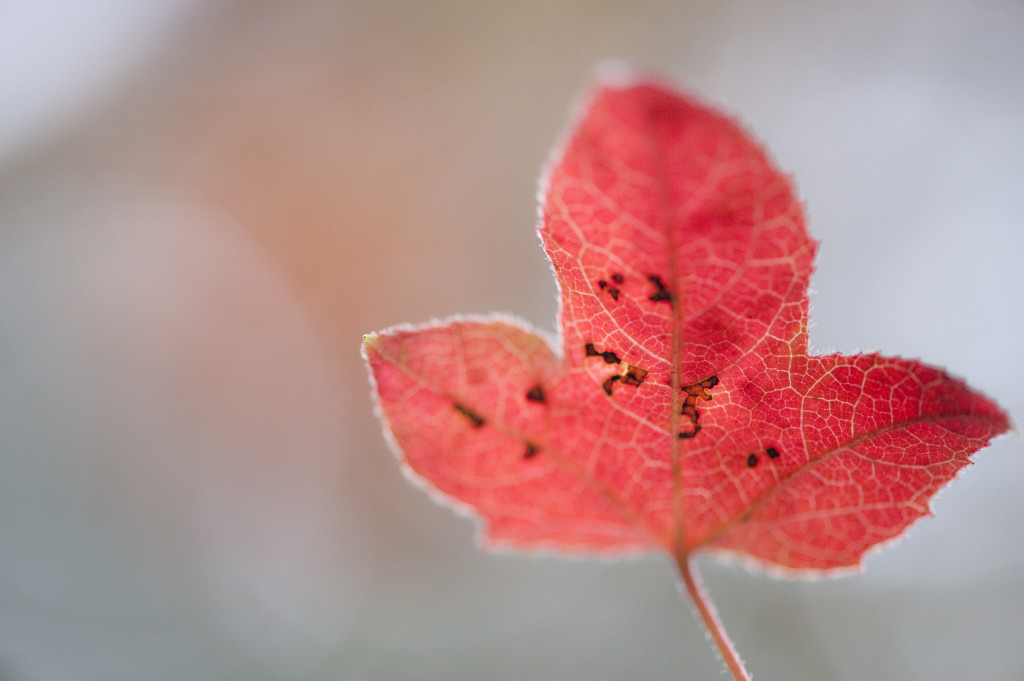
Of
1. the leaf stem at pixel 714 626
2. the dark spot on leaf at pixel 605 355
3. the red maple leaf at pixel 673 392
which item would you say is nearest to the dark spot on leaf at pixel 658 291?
the red maple leaf at pixel 673 392

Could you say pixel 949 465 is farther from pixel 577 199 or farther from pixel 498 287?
pixel 498 287

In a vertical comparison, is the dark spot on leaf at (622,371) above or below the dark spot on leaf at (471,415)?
below

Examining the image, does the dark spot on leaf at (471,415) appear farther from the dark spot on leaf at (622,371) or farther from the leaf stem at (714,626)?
the leaf stem at (714,626)

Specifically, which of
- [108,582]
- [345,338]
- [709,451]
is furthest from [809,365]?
[345,338]

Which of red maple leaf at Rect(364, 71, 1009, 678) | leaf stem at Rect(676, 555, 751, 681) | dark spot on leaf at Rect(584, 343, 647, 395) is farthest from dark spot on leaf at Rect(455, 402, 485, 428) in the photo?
leaf stem at Rect(676, 555, 751, 681)

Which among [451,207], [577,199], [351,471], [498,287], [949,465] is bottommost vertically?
[949,465]

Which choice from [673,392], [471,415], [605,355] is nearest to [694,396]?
[673,392]

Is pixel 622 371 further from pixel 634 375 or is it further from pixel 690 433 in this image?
pixel 690 433
